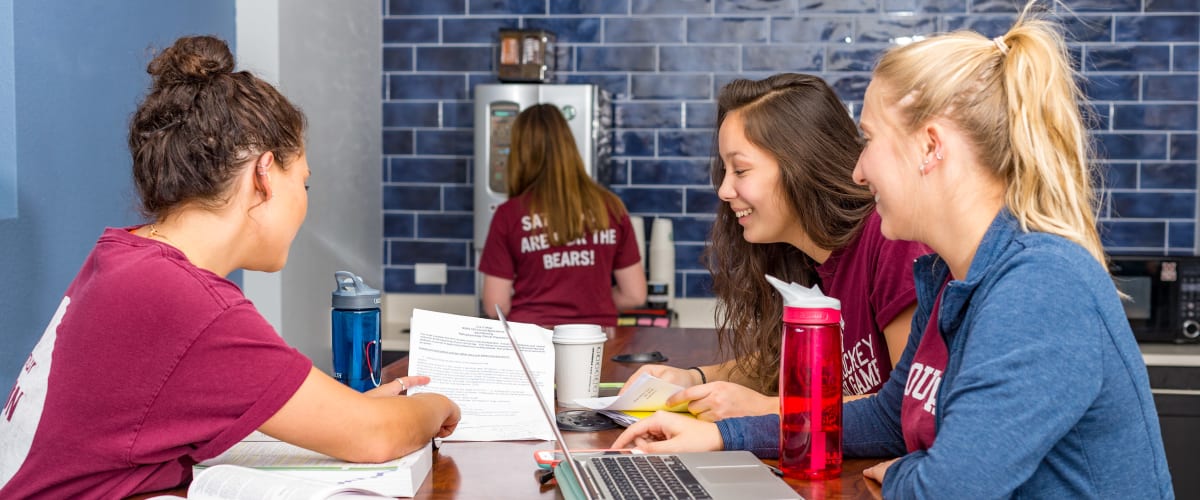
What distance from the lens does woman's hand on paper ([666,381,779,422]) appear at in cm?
155

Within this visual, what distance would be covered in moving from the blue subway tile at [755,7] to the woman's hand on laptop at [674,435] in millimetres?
3075

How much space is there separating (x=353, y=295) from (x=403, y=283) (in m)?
2.91

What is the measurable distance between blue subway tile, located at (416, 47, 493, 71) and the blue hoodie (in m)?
3.36

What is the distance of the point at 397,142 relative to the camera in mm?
4406

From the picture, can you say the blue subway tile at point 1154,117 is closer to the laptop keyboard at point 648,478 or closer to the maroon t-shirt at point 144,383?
the laptop keyboard at point 648,478

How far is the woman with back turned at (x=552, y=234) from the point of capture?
3.32m

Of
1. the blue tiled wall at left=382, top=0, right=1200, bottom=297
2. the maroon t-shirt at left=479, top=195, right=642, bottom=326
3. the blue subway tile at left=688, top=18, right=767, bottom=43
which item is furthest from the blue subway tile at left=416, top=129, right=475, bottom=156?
the maroon t-shirt at left=479, top=195, right=642, bottom=326

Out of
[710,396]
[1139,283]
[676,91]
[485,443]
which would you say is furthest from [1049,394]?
[676,91]

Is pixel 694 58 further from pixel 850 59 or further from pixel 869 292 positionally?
pixel 869 292

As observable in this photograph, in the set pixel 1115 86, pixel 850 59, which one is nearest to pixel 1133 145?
pixel 1115 86

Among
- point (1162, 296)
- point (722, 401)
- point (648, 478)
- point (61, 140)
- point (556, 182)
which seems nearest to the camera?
point (648, 478)

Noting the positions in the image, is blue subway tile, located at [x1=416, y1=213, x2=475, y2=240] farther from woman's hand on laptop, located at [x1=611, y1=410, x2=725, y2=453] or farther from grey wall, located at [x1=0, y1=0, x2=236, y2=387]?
woman's hand on laptop, located at [x1=611, y1=410, x2=725, y2=453]

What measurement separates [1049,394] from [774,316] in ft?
3.31

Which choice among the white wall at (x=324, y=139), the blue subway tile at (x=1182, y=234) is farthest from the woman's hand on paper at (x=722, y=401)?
the blue subway tile at (x=1182, y=234)
